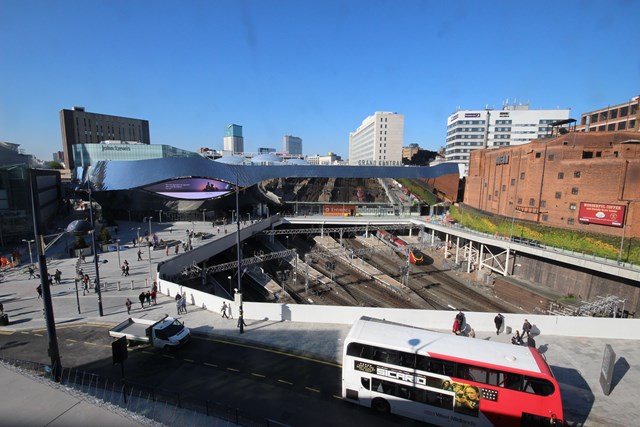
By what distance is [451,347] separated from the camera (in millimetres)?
10695

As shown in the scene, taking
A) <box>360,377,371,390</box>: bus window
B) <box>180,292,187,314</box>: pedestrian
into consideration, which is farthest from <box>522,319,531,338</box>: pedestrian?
<box>180,292,187,314</box>: pedestrian

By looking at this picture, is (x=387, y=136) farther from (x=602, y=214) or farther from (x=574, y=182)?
(x=602, y=214)

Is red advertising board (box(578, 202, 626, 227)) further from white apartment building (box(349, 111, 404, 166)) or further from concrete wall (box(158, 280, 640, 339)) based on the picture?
white apartment building (box(349, 111, 404, 166))

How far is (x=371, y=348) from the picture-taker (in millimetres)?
11016

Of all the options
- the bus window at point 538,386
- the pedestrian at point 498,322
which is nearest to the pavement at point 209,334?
the pedestrian at point 498,322

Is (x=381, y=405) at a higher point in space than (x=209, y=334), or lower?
higher

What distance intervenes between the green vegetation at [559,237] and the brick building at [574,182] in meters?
1.31

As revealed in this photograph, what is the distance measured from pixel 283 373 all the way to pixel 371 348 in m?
4.62

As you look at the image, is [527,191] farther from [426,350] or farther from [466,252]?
[426,350]

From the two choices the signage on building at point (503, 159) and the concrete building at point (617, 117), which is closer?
the signage on building at point (503, 159)

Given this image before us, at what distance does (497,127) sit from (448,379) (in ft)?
325

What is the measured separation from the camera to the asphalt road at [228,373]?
11272mm

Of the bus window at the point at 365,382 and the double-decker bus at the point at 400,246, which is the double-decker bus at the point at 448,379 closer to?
the bus window at the point at 365,382

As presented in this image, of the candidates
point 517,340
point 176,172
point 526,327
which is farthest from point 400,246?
point 176,172
